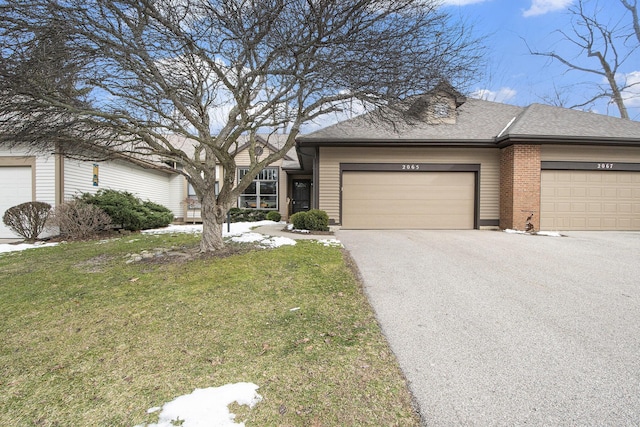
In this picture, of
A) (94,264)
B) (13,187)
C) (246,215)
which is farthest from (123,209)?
(246,215)

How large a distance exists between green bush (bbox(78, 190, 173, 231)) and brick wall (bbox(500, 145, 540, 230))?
1307 cm

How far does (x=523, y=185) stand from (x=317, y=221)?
688 centimetres

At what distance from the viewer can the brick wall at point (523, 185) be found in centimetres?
1039

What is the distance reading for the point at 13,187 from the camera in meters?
10.4

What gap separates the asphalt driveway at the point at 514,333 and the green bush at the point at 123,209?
8.94 metres

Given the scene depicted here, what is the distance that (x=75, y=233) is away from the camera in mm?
9562

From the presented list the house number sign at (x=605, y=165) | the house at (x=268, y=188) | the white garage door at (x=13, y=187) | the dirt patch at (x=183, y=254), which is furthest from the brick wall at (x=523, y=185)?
the white garage door at (x=13, y=187)

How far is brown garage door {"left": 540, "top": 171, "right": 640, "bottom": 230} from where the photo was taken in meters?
10.7

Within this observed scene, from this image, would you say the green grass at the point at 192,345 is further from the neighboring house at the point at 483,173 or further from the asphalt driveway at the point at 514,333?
the neighboring house at the point at 483,173

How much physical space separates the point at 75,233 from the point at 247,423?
407 inches

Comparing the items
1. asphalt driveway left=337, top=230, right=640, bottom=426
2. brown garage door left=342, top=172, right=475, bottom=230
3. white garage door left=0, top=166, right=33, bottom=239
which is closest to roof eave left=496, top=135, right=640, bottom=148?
brown garage door left=342, top=172, right=475, bottom=230

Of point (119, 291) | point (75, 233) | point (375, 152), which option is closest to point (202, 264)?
point (119, 291)

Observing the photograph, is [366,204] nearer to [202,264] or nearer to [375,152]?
[375,152]

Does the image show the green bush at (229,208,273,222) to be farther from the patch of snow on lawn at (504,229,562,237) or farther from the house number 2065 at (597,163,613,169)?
the house number 2065 at (597,163,613,169)
